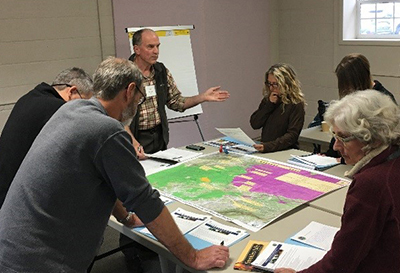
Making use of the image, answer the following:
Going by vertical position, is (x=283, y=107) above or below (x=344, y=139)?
below

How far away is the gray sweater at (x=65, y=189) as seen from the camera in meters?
1.61

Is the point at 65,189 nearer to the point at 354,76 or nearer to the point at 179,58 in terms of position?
the point at 354,76

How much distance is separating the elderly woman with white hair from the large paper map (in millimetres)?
601

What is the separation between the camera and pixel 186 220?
7.02ft

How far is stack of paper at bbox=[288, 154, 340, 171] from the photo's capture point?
2801 millimetres

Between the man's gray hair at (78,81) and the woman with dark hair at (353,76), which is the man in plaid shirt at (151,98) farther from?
the man's gray hair at (78,81)

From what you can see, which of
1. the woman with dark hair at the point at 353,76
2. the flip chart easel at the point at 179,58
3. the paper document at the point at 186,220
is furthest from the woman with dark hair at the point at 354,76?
the flip chart easel at the point at 179,58

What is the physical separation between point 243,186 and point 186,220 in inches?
18.4

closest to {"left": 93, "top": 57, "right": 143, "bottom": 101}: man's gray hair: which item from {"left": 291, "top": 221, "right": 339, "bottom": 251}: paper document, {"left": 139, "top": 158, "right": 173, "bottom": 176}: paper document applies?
{"left": 291, "top": 221, "right": 339, "bottom": 251}: paper document

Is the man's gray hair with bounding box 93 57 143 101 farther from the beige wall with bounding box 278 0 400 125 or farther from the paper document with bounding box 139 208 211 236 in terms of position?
the beige wall with bounding box 278 0 400 125

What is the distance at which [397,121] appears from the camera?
5.01ft

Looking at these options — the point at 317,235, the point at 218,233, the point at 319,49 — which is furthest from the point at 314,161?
the point at 319,49

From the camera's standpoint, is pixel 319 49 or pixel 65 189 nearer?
Answer: pixel 65 189

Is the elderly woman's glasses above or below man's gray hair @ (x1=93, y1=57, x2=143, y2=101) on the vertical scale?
below
